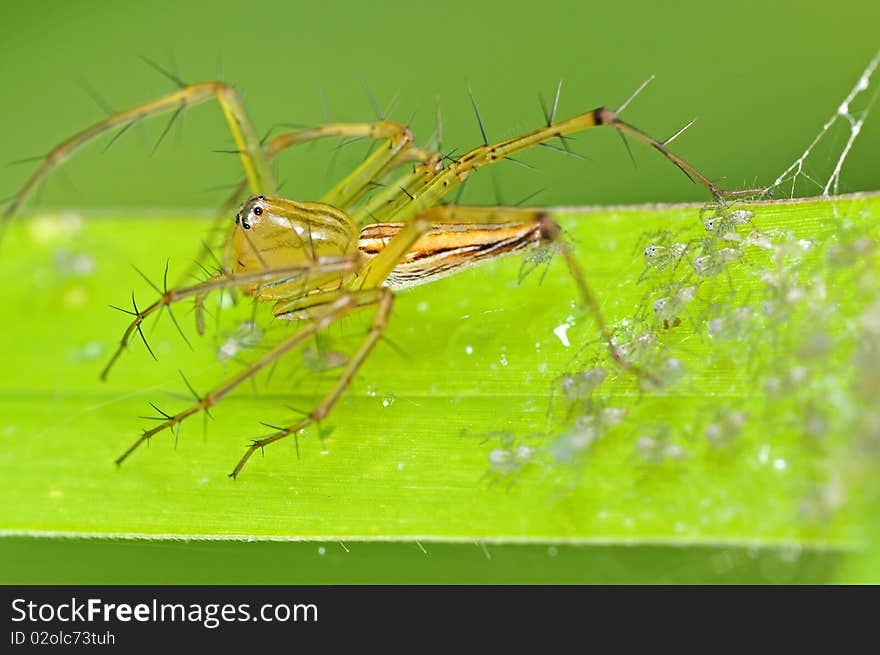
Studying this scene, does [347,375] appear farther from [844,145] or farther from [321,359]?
[844,145]

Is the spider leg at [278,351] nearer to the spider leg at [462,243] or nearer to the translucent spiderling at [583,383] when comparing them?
the spider leg at [462,243]

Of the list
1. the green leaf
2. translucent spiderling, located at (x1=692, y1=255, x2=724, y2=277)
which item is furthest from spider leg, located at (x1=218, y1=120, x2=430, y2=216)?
translucent spiderling, located at (x1=692, y1=255, x2=724, y2=277)

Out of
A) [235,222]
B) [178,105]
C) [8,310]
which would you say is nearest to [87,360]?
[8,310]

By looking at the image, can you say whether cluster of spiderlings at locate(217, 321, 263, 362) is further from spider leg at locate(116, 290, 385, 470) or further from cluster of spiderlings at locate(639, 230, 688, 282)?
cluster of spiderlings at locate(639, 230, 688, 282)

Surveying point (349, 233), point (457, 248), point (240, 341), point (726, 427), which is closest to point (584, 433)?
point (726, 427)

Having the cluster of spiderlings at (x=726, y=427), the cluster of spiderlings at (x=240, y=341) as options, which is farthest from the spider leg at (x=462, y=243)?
the cluster of spiderlings at (x=240, y=341)
